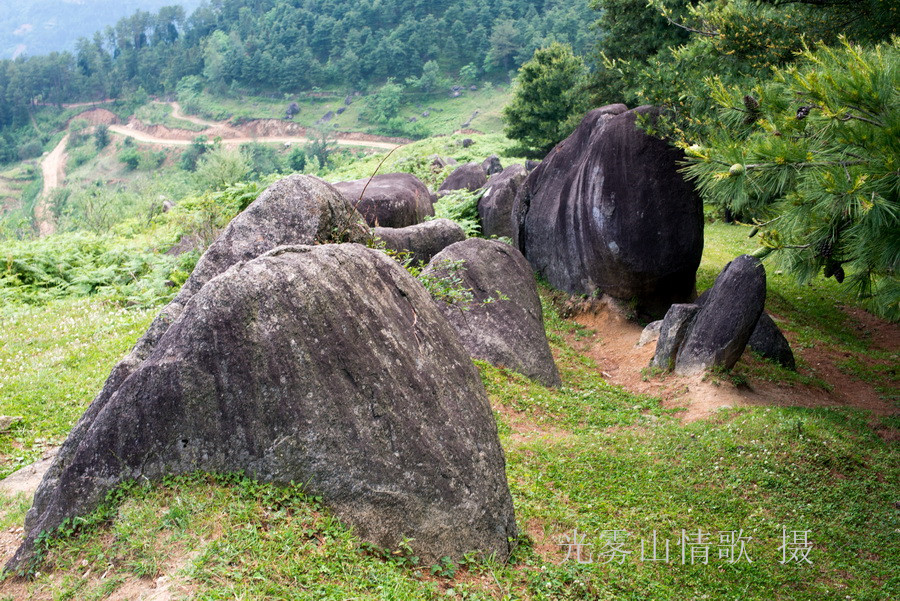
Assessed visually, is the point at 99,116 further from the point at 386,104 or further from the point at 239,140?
the point at 386,104

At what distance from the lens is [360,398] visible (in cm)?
523

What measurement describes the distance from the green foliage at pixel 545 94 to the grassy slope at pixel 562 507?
2533 centimetres

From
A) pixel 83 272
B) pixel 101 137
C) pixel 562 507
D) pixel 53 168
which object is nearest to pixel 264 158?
pixel 101 137

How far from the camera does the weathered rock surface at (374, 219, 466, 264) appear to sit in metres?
14.1

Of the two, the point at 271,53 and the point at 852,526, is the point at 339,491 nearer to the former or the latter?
the point at 852,526

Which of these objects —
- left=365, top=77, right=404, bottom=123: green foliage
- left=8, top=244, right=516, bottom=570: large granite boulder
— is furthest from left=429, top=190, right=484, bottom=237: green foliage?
left=365, top=77, right=404, bottom=123: green foliage

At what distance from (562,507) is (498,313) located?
5209mm

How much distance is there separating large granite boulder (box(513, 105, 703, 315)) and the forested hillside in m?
59.9

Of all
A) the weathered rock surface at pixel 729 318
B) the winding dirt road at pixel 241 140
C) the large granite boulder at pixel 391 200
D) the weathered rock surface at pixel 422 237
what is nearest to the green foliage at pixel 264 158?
the winding dirt road at pixel 241 140

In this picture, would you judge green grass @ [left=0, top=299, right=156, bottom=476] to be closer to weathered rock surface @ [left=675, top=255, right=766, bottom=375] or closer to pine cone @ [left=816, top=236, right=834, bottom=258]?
pine cone @ [left=816, top=236, right=834, bottom=258]

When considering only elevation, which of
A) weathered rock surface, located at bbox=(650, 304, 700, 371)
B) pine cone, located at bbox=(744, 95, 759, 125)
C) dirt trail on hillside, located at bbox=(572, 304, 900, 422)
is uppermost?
pine cone, located at bbox=(744, 95, 759, 125)

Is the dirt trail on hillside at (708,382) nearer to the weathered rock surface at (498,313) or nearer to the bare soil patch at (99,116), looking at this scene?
the weathered rock surface at (498,313)

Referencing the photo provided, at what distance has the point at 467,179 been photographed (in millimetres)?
26734

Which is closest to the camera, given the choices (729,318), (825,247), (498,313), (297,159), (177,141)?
(825,247)
